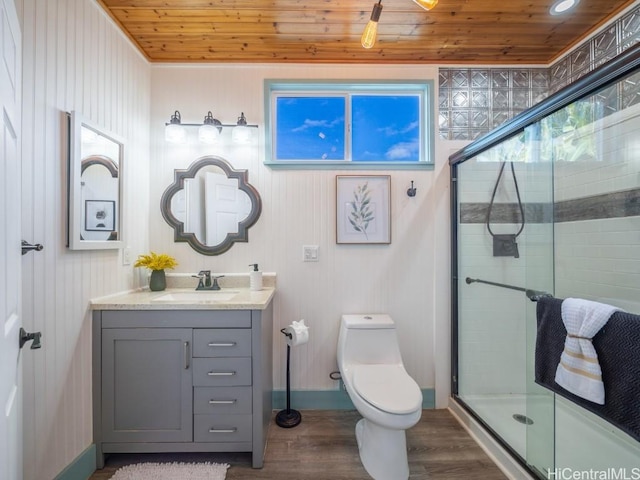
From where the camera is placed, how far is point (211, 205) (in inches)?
85.4

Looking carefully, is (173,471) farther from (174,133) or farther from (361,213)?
(174,133)

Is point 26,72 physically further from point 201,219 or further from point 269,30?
point 269,30

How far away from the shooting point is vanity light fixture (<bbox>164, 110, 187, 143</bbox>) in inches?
81.7

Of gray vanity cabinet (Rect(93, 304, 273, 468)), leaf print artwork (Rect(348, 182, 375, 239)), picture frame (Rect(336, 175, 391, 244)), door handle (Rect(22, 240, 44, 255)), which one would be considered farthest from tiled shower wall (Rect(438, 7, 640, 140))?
door handle (Rect(22, 240, 44, 255))

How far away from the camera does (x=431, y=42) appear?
1.99 meters

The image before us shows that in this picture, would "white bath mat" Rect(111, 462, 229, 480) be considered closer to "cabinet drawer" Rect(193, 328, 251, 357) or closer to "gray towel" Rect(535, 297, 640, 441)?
"cabinet drawer" Rect(193, 328, 251, 357)

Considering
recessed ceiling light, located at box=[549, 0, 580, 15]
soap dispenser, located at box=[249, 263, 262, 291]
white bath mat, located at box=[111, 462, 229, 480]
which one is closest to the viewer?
white bath mat, located at box=[111, 462, 229, 480]

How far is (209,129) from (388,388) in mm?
2042

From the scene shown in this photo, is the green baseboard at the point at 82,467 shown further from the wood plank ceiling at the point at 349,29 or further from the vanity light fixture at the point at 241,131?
the wood plank ceiling at the point at 349,29

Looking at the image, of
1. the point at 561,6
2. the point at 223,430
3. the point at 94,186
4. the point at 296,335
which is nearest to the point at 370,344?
the point at 296,335

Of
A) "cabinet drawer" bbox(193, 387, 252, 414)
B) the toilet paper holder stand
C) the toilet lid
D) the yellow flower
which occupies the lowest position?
the toilet paper holder stand

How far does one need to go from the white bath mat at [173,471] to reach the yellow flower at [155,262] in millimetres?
1131

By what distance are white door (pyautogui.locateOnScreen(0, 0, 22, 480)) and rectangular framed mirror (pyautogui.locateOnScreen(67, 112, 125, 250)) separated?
492 mm

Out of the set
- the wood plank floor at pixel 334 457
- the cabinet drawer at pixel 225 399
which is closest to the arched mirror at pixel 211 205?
the cabinet drawer at pixel 225 399
